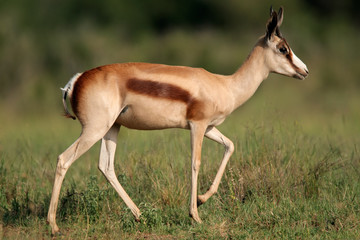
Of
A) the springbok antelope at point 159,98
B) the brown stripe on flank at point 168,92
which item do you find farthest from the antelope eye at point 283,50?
the brown stripe on flank at point 168,92

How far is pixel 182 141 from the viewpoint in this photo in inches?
360

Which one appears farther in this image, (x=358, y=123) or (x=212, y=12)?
(x=212, y=12)

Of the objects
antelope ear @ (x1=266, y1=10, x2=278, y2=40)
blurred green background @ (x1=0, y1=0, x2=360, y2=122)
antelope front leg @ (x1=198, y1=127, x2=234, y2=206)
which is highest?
antelope ear @ (x1=266, y1=10, x2=278, y2=40)

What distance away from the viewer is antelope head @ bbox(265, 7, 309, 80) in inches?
281

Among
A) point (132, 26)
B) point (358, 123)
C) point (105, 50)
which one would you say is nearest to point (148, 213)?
point (358, 123)

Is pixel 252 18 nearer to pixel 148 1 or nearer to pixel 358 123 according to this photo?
pixel 148 1

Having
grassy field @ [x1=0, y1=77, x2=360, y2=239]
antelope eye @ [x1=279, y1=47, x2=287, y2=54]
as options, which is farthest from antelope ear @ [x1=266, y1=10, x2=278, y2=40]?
grassy field @ [x1=0, y1=77, x2=360, y2=239]

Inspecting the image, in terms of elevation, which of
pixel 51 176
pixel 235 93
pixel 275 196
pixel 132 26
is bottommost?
pixel 132 26

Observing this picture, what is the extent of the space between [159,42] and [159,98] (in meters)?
15.4

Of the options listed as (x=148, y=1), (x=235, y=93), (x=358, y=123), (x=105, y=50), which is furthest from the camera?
(x=148, y=1)

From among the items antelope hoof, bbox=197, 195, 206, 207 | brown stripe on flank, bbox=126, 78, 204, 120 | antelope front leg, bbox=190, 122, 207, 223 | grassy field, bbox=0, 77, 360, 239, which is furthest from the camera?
antelope hoof, bbox=197, 195, 206, 207

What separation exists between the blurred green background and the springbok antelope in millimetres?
9767

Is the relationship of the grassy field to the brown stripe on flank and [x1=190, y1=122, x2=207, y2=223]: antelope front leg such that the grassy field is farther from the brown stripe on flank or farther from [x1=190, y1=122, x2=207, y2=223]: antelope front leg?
the brown stripe on flank

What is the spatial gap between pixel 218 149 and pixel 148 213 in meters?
2.71
